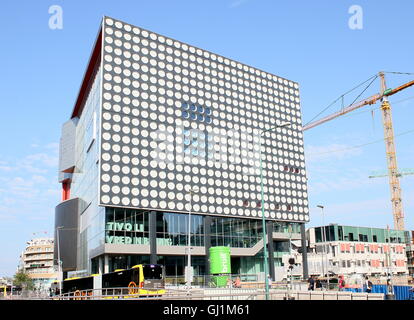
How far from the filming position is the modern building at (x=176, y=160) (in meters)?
62.0

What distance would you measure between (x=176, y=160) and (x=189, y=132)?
535 centimetres

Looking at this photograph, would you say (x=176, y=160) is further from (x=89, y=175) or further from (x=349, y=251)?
(x=349, y=251)

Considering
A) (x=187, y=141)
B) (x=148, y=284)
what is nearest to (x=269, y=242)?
(x=187, y=141)

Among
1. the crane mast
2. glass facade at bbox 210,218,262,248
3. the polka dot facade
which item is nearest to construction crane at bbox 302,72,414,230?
the crane mast

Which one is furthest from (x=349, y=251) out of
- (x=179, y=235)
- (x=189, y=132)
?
(x=189, y=132)

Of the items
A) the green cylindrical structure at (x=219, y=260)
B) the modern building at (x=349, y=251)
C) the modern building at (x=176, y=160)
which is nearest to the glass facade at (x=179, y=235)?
the modern building at (x=176, y=160)

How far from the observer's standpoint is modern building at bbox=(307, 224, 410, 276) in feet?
315

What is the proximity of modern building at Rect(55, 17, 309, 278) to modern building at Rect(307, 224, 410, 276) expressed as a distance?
18141mm

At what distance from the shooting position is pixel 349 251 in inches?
3893

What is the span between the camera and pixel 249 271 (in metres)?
76.6

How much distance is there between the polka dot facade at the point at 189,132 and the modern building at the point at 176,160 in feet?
0.56

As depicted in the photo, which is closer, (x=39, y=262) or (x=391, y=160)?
(x=391, y=160)
